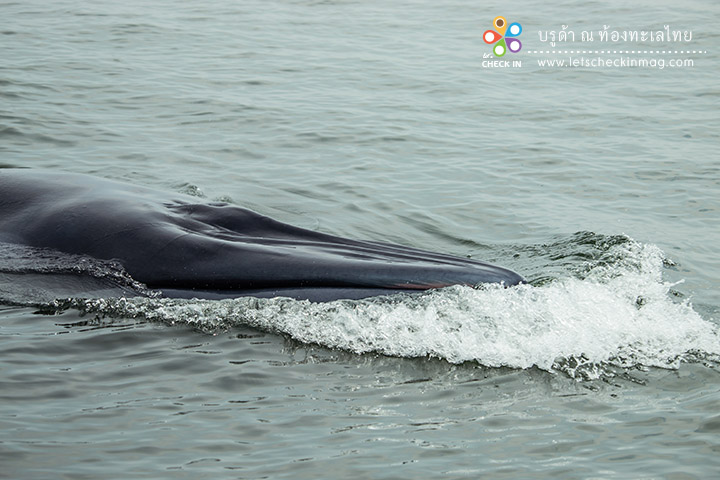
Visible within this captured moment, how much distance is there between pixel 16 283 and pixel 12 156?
5935 mm

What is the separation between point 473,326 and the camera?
7.54m

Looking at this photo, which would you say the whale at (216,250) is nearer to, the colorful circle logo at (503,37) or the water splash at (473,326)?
the water splash at (473,326)

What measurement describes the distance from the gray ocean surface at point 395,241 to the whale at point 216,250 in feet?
0.55

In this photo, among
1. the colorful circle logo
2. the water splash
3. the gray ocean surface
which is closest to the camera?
the gray ocean surface

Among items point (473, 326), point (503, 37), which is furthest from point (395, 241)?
point (503, 37)

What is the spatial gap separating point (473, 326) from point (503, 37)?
1860 centimetres

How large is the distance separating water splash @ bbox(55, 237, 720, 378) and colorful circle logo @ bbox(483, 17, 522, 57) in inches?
645

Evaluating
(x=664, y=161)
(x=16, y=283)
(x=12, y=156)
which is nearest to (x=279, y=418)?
(x=16, y=283)

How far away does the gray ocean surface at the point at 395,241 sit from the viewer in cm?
609

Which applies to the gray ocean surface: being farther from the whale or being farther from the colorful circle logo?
the colorful circle logo

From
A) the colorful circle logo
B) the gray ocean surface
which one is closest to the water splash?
the gray ocean surface

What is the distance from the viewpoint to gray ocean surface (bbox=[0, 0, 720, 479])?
20.0 ft

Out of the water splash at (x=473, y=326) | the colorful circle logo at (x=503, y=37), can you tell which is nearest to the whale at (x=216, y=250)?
the water splash at (x=473, y=326)

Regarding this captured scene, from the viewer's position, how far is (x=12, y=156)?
13562mm
